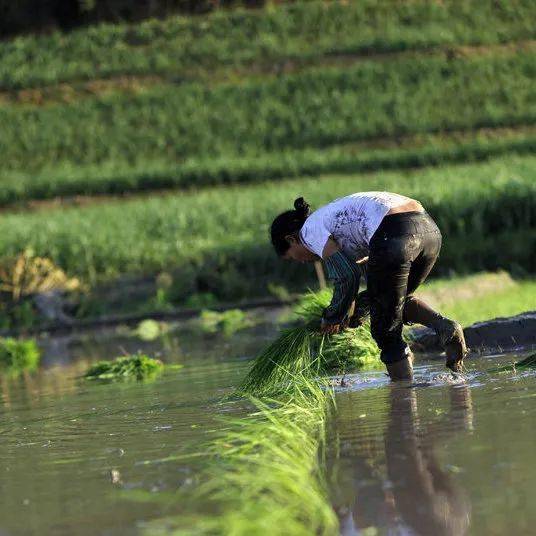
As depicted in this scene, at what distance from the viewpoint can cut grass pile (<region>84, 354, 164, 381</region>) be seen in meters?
11.5

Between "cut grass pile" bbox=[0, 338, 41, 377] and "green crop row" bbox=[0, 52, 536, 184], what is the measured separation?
2163cm

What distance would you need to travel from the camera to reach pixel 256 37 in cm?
4838

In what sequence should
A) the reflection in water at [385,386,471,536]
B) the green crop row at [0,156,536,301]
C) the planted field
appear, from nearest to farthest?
the reflection in water at [385,386,471,536] → the green crop row at [0,156,536,301] → the planted field

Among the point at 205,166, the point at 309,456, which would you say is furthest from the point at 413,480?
the point at 205,166

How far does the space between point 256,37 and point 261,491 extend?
4456 centimetres

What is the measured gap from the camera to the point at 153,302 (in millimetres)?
20922

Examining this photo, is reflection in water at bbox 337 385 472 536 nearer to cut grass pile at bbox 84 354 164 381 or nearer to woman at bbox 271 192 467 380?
woman at bbox 271 192 467 380

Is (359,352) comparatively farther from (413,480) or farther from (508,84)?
(508,84)

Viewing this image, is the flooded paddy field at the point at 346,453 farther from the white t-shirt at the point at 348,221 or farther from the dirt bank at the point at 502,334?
the white t-shirt at the point at 348,221

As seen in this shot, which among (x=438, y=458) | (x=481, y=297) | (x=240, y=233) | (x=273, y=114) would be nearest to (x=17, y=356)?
(x=481, y=297)

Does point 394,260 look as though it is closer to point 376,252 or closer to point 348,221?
point 376,252

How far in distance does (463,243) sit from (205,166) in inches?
668

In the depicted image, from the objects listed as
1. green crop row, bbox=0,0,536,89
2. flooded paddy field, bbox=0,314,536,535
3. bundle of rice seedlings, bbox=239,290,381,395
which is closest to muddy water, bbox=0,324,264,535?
flooded paddy field, bbox=0,314,536,535

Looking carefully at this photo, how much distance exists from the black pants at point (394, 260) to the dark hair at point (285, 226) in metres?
0.56
